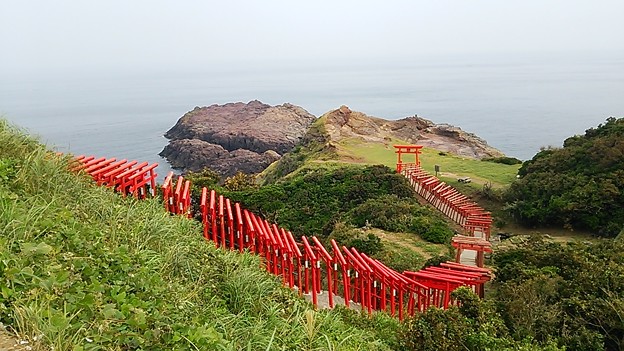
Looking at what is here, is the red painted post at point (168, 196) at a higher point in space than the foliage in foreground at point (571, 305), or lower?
higher

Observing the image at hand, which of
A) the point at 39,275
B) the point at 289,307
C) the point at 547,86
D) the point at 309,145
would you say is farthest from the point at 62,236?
the point at 547,86

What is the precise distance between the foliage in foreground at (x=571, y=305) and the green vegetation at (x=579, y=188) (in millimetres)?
8311

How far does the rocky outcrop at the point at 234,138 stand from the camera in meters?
51.1

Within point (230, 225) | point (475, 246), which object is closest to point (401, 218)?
point (475, 246)

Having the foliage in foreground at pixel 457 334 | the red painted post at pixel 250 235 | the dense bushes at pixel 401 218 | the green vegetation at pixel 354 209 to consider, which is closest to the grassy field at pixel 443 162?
the green vegetation at pixel 354 209

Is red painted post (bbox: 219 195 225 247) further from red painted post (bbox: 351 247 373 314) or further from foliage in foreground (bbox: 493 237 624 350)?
foliage in foreground (bbox: 493 237 624 350)

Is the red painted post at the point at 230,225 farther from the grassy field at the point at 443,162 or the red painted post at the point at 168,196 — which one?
the grassy field at the point at 443,162

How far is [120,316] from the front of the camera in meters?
3.16

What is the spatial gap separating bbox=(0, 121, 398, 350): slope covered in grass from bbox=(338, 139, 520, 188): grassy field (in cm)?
1983

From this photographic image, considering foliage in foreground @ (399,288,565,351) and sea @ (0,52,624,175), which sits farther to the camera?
sea @ (0,52,624,175)

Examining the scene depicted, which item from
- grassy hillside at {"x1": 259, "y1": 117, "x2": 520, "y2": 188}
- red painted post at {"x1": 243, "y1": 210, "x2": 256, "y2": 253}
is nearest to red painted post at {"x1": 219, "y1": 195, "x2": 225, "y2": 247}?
red painted post at {"x1": 243, "y1": 210, "x2": 256, "y2": 253}

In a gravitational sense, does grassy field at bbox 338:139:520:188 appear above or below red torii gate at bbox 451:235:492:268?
below

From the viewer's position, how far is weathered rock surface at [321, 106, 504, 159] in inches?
1470

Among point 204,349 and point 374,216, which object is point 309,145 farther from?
point 204,349
